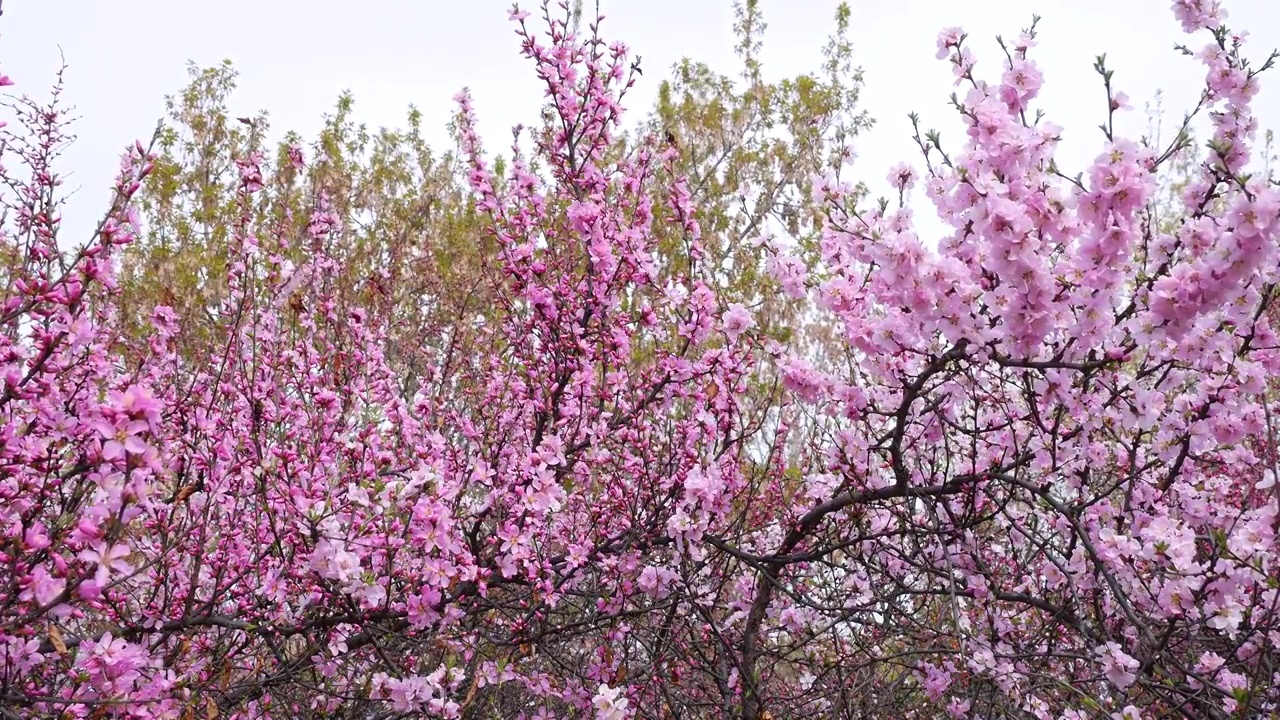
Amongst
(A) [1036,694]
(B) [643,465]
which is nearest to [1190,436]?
(A) [1036,694]

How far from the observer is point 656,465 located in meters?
4.08

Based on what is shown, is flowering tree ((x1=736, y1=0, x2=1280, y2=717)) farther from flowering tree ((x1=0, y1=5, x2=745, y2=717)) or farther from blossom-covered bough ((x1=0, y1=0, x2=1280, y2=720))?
flowering tree ((x1=0, y1=5, x2=745, y2=717))

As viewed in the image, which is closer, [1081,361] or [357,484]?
[1081,361]

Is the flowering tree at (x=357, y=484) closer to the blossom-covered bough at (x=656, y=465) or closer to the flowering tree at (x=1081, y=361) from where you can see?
the blossom-covered bough at (x=656, y=465)

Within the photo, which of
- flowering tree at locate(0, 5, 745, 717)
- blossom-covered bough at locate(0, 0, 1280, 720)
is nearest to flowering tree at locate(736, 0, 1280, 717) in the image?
blossom-covered bough at locate(0, 0, 1280, 720)

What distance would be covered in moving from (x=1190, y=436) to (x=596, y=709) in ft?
8.87

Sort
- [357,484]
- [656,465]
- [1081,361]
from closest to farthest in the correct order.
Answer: [1081,361] → [357,484] → [656,465]

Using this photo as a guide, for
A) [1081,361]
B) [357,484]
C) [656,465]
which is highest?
[656,465]

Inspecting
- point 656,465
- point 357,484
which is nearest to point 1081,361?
point 656,465

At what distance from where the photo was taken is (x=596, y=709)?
362 centimetres

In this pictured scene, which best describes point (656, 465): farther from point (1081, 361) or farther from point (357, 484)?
point (1081, 361)

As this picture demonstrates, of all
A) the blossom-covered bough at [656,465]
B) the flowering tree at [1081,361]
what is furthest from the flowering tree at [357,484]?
the flowering tree at [1081,361]

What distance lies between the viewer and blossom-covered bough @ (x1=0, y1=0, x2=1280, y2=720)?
7.51 ft

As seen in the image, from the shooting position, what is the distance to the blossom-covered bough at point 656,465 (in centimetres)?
229
